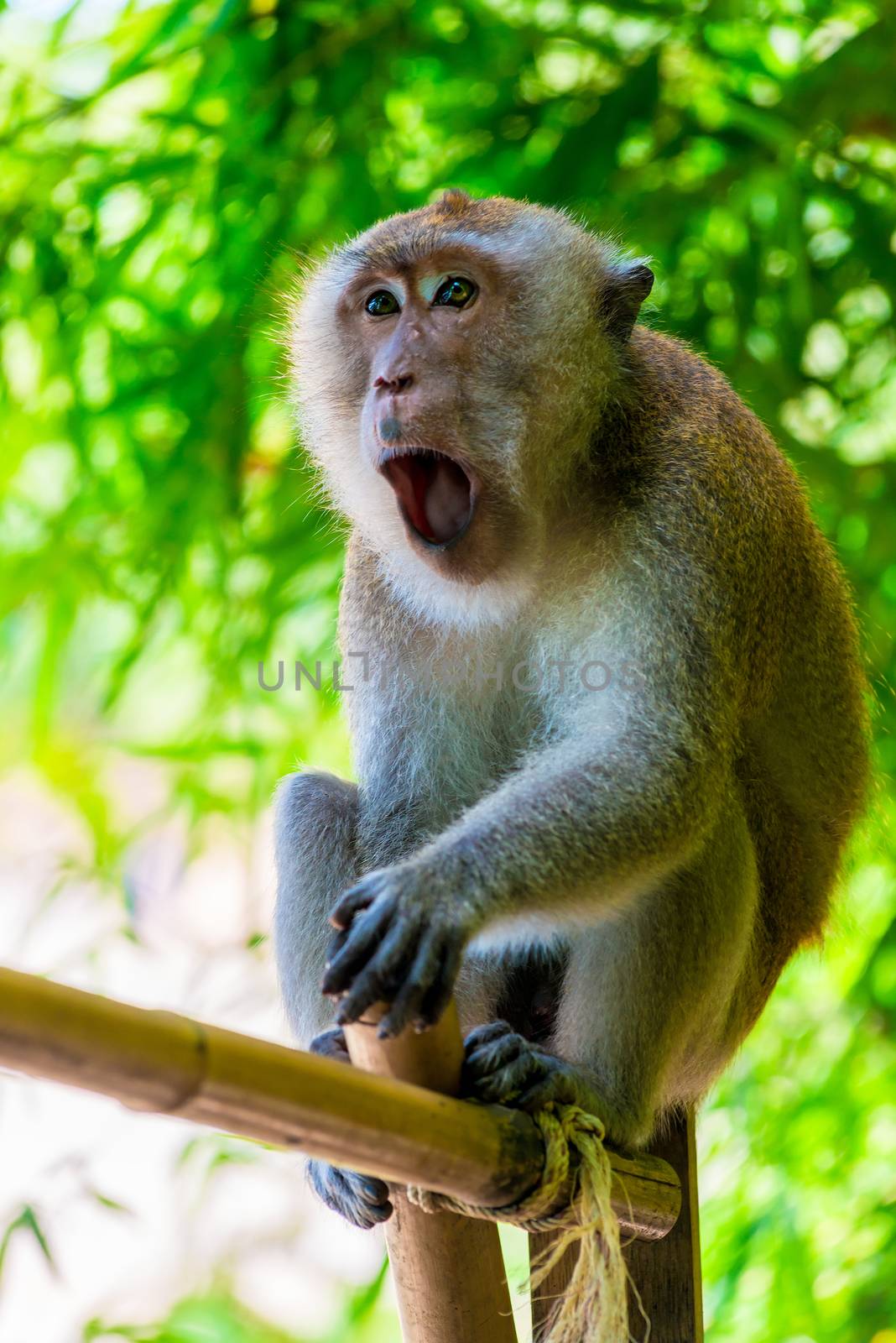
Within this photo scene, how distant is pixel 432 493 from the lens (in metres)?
3.51

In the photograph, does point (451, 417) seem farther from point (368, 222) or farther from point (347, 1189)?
point (368, 222)

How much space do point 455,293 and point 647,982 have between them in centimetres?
157

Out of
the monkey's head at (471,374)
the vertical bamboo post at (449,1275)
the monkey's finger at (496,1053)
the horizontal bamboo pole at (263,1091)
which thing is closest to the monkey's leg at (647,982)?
the monkey's finger at (496,1053)

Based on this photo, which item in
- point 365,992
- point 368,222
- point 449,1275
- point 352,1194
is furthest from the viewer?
point 368,222

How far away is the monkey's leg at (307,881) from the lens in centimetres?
353

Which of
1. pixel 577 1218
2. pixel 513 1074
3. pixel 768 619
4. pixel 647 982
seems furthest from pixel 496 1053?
pixel 768 619

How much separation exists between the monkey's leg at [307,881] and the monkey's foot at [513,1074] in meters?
0.60

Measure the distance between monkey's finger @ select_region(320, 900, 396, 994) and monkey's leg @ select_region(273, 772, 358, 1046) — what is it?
82 centimetres

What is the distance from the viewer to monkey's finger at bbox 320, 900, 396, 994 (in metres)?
2.54

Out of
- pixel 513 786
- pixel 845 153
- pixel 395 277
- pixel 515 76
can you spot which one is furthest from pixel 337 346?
pixel 845 153

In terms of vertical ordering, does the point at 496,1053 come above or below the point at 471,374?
below

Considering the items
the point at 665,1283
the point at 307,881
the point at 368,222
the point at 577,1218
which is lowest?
the point at 665,1283

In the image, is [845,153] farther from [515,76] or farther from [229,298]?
[229,298]

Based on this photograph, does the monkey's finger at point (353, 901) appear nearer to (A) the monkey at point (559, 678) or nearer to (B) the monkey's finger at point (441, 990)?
(A) the monkey at point (559, 678)
